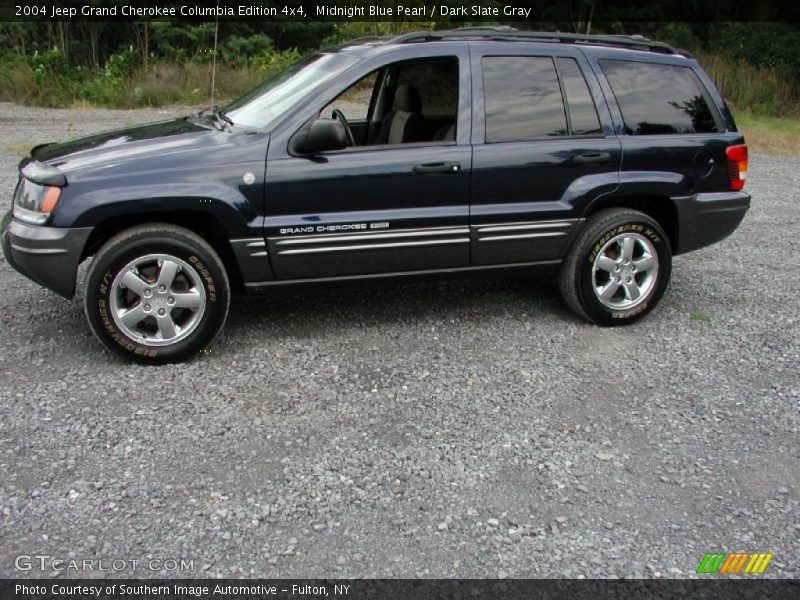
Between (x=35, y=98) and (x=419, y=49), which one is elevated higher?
(x=419, y=49)

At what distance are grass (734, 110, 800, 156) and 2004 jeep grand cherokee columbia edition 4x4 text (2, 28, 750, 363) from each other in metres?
9.19

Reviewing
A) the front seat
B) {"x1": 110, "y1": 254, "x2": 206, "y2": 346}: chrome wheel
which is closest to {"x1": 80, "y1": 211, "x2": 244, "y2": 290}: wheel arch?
{"x1": 110, "y1": 254, "x2": 206, "y2": 346}: chrome wheel

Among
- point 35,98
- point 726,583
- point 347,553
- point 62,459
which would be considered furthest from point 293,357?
point 35,98

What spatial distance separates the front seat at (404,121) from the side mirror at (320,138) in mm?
759

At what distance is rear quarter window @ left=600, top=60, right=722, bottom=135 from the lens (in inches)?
206

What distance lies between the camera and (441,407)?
420cm

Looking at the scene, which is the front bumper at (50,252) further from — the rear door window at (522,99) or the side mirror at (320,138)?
the rear door window at (522,99)

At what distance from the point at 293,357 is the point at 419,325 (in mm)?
941

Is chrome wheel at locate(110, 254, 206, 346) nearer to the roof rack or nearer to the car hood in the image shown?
the car hood

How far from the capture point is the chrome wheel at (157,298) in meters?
4.44

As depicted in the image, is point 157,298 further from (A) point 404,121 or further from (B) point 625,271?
(B) point 625,271

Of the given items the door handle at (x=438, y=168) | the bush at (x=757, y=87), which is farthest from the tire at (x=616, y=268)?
the bush at (x=757, y=87)

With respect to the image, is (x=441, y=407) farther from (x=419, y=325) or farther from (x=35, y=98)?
(x=35, y=98)

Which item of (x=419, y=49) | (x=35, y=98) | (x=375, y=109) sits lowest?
(x=35, y=98)
